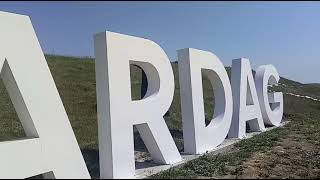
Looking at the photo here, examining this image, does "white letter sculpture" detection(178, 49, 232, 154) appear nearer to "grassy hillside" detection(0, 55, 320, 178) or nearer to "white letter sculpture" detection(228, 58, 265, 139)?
"grassy hillside" detection(0, 55, 320, 178)

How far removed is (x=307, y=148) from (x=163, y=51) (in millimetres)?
5324

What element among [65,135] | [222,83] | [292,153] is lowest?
[292,153]

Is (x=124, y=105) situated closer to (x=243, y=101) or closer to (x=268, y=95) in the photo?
(x=243, y=101)

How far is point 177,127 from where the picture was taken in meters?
18.2

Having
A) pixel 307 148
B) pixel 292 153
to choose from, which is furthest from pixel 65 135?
pixel 307 148

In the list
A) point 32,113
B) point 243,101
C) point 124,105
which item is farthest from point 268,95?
point 32,113

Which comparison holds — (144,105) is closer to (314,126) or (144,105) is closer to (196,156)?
(196,156)

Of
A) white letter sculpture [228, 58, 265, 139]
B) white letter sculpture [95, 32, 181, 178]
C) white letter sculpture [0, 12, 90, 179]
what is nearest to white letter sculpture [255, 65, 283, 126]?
white letter sculpture [228, 58, 265, 139]

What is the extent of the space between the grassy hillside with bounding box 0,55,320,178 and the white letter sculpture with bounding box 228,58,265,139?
2.75ft

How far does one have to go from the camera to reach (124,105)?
29.8 ft

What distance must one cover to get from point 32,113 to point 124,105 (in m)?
1.95

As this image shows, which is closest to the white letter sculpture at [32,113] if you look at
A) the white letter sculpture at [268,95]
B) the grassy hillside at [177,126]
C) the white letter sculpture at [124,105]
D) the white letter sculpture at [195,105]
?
the white letter sculpture at [124,105]

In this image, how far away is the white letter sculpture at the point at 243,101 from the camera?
625 inches

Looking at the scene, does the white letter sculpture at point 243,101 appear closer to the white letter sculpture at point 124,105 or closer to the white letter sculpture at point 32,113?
the white letter sculpture at point 124,105
